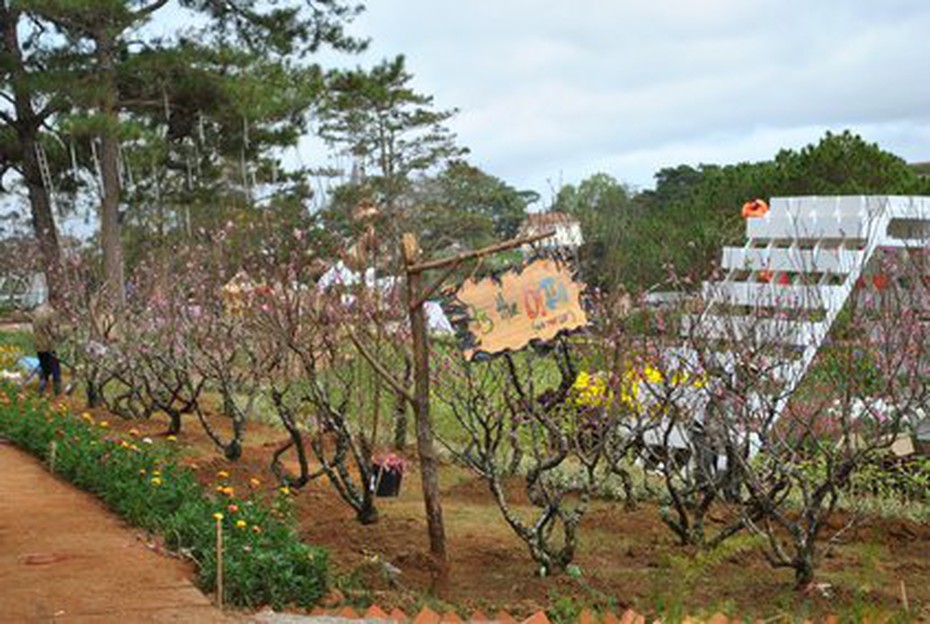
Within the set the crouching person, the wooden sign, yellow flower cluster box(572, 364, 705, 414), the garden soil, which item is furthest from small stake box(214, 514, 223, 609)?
the crouching person

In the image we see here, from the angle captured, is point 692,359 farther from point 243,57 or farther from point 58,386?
point 243,57

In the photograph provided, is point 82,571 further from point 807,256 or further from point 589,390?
point 807,256

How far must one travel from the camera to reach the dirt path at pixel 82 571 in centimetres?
584

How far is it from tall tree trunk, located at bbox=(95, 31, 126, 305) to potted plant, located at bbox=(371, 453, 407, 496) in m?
8.94

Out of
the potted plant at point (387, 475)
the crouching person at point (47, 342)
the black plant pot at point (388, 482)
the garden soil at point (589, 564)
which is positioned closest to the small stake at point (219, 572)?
the garden soil at point (589, 564)

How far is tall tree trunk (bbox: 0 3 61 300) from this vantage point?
21234 millimetres

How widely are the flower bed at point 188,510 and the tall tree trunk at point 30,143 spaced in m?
10.0

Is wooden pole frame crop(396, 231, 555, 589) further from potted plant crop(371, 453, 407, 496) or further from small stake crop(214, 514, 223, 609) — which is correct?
potted plant crop(371, 453, 407, 496)

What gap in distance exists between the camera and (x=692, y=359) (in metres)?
10.5

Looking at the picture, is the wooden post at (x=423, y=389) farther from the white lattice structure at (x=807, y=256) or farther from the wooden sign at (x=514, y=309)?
the white lattice structure at (x=807, y=256)

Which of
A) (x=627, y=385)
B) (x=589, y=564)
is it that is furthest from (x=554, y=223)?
(x=589, y=564)

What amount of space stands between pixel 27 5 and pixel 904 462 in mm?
14908

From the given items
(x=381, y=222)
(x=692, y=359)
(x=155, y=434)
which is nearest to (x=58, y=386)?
(x=155, y=434)

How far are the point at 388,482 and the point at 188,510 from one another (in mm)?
3481
